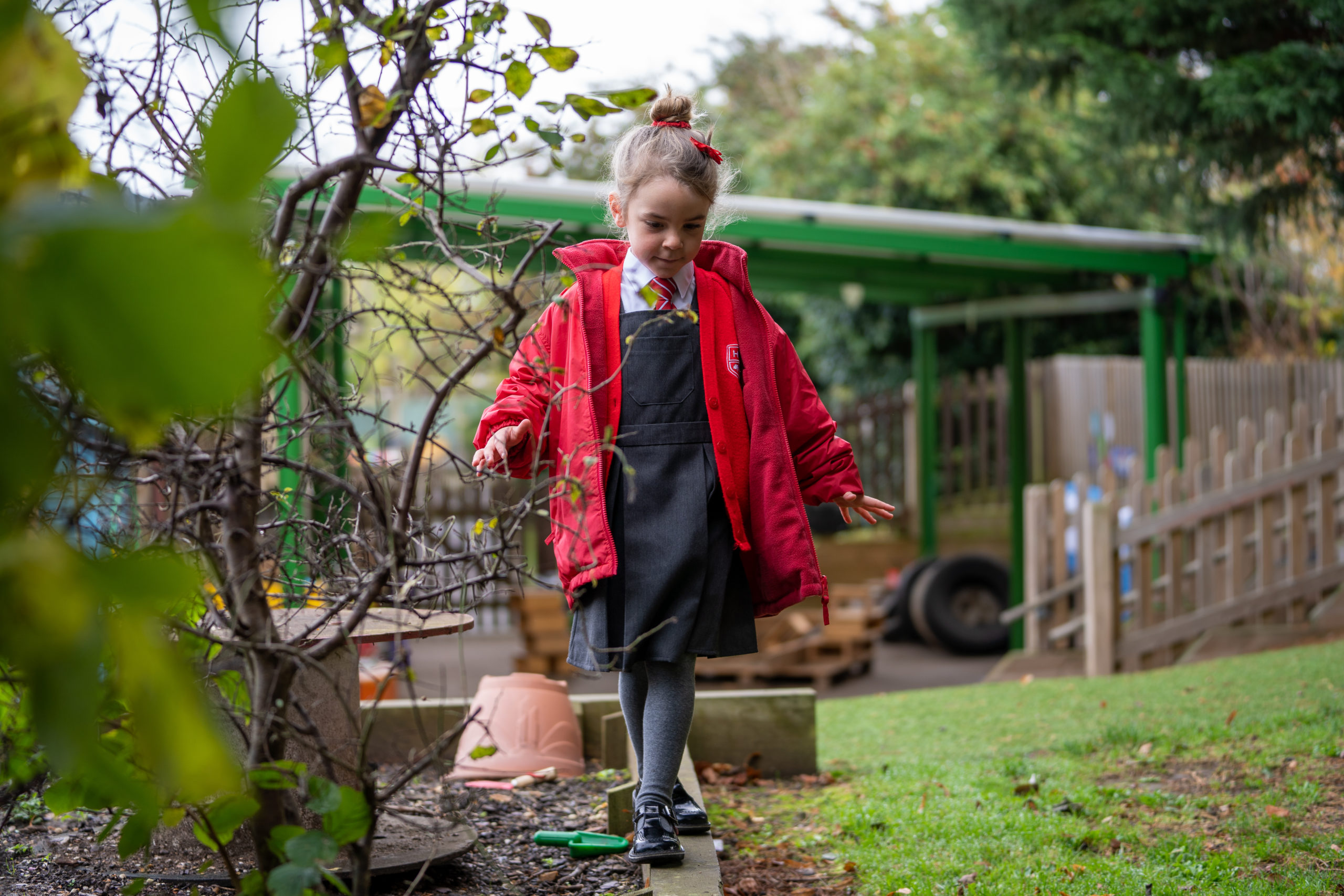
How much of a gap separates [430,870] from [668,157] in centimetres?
163

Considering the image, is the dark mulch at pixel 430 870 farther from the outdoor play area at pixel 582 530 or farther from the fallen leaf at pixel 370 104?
the fallen leaf at pixel 370 104

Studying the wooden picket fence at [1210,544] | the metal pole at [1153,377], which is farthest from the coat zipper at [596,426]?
the metal pole at [1153,377]

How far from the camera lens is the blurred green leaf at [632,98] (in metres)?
1.51

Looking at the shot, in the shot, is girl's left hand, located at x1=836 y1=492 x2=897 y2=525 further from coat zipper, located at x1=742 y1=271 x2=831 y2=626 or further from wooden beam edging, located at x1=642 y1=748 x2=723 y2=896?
wooden beam edging, located at x1=642 y1=748 x2=723 y2=896

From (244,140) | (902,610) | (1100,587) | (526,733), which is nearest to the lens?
(244,140)

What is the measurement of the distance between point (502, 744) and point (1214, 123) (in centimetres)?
562

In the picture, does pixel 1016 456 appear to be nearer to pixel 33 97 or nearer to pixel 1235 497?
pixel 1235 497

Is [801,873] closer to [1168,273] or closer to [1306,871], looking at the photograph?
[1306,871]

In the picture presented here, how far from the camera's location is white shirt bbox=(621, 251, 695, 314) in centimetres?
248

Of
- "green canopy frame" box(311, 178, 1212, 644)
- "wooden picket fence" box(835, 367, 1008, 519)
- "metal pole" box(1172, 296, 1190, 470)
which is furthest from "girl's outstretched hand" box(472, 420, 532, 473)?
"wooden picket fence" box(835, 367, 1008, 519)

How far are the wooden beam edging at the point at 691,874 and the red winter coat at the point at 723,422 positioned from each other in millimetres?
533

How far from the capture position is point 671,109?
8.49 ft

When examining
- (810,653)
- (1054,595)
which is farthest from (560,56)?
(810,653)

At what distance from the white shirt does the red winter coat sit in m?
0.02
